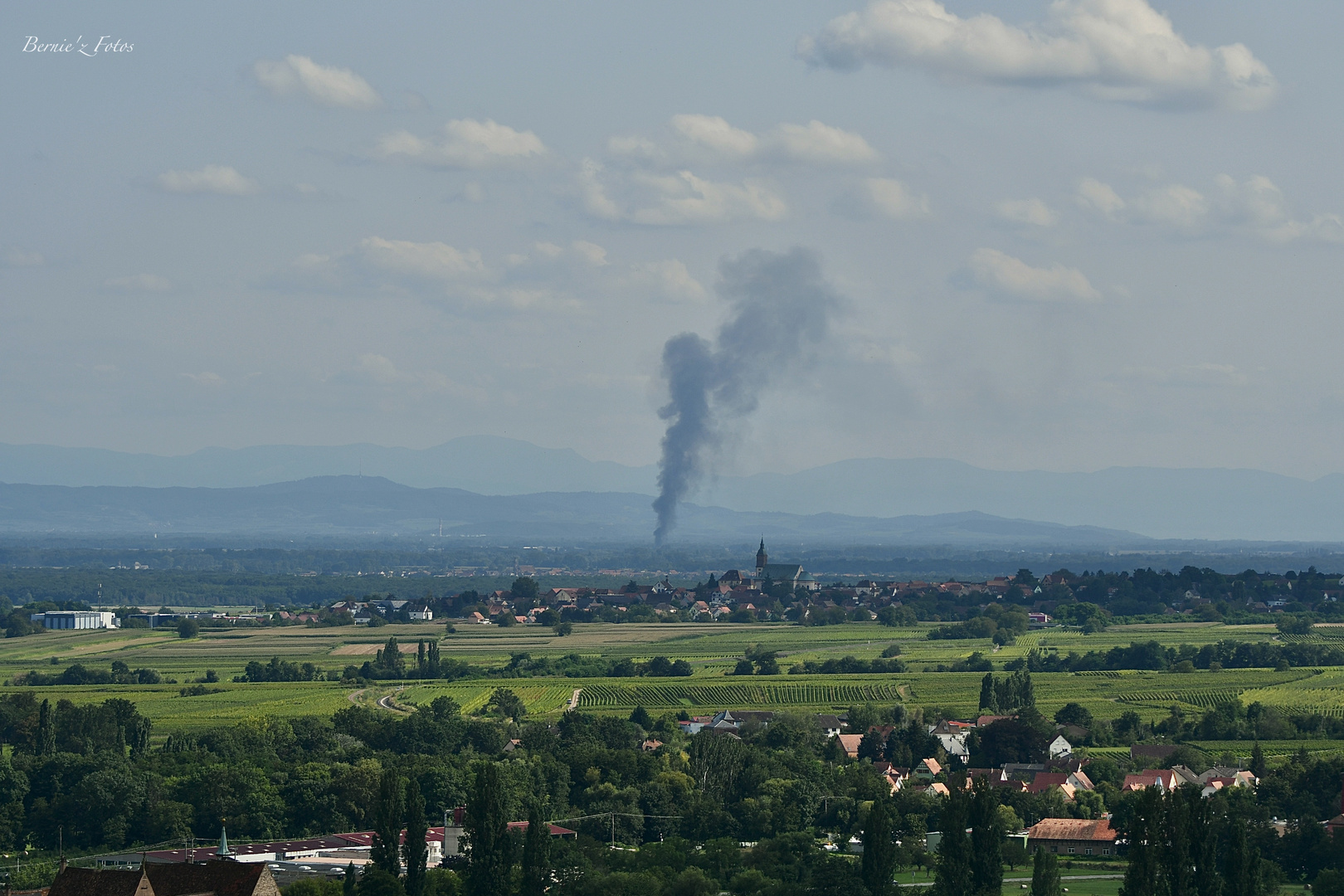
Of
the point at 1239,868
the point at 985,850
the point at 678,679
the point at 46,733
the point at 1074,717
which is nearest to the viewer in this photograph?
the point at 1239,868

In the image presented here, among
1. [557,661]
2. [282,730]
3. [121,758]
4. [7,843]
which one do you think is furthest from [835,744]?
[557,661]

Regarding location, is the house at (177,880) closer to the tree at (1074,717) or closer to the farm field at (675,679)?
the farm field at (675,679)

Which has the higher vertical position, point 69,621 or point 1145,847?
point 1145,847

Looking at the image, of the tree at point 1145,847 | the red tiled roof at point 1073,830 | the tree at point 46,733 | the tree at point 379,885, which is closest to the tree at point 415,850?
the tree at point 379,885

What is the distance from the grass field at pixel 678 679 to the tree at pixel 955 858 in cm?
4049

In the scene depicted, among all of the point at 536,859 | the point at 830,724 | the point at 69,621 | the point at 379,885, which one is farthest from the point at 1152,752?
the point at 69,621

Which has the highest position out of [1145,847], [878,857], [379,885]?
[1145,847]

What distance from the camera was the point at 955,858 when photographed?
2317 inches

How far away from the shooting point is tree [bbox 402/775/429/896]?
194 ft

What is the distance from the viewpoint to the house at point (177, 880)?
50062 mm

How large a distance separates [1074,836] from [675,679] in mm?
58202

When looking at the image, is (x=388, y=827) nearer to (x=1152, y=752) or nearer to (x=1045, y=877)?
(x=1045, y=877)

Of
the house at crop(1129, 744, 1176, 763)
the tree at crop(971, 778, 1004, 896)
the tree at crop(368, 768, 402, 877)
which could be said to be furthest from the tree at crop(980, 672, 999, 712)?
the tree at crop(368, 768, 402, 877)

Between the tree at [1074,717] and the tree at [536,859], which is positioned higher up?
the tree at [1074,717]
